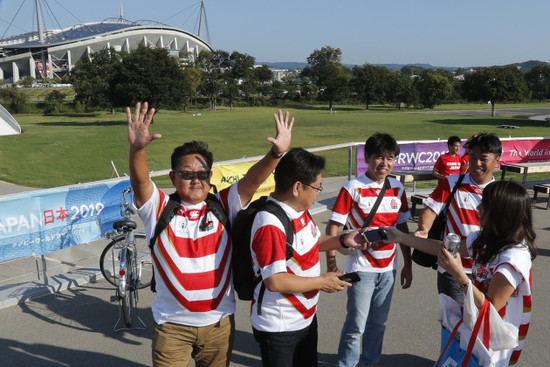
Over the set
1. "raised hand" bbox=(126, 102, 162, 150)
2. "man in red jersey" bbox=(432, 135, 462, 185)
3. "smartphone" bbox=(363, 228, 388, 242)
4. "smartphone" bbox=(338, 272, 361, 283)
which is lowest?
"man in red jersey" bbox=(432, 135, 462, 185)

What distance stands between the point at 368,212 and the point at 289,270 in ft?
4.74

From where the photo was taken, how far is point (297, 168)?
9.30 ft

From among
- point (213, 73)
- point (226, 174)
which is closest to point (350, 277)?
point (226, 174)

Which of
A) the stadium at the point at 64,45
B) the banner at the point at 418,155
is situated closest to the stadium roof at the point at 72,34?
the stadium at the point at 64,45

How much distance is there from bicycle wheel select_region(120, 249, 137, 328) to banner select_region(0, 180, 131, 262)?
4.20 ft

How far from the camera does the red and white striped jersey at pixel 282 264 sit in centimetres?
275

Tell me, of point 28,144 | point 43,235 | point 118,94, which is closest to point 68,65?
point 118,94

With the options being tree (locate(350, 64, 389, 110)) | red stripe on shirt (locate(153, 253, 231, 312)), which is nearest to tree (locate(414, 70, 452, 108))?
tree (locate(350, 64, 389, 110))

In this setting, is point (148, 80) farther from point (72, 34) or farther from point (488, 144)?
point (72, 34)

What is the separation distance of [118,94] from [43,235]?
177 ft

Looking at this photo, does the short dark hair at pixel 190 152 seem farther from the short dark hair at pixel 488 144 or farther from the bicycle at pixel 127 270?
the bicycle at pixel 127 270

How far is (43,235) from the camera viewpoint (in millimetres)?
5961

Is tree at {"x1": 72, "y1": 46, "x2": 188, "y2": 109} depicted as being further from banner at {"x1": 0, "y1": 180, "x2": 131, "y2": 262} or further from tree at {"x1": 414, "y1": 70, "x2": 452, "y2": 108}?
banner at {"x1": 0, "y1": 180, "x2": 131, "y2": 262}

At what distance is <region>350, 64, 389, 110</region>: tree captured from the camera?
8294 cm
